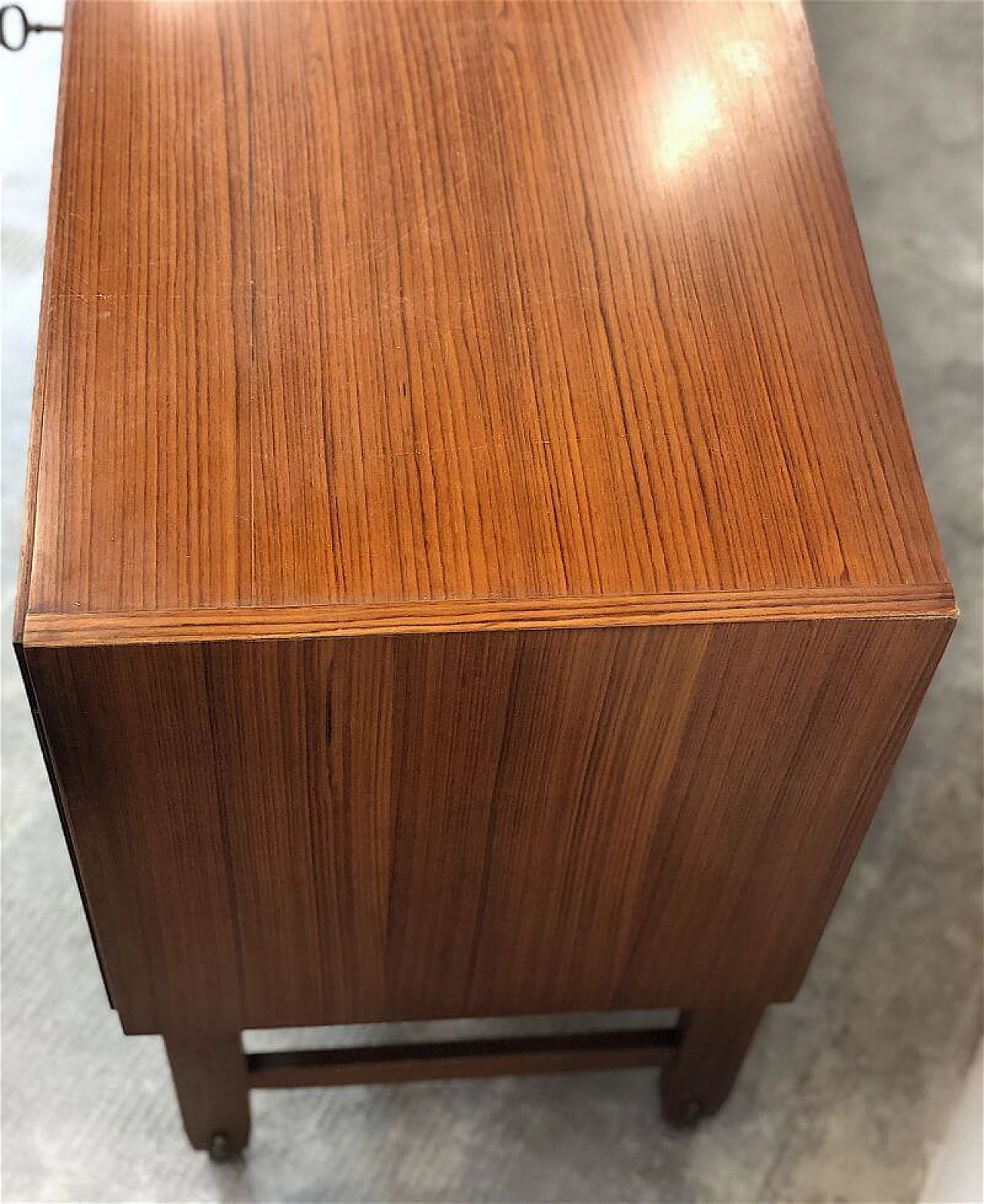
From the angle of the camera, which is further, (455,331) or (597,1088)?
(597,1088)

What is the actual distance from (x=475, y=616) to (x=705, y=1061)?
45cm

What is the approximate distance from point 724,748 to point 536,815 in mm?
94

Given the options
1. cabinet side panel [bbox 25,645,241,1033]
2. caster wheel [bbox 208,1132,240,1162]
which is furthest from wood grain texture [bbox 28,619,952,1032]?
caster wheel [bbox 208,1132,240,1162]

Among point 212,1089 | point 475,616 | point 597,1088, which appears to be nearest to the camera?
point 475,616

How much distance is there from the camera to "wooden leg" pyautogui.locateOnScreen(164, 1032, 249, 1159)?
0.82 m

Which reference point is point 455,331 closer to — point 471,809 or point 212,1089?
point 471,809

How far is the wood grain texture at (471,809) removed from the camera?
1.93ft

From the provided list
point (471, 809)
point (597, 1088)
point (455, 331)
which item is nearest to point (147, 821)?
point (471, 809)

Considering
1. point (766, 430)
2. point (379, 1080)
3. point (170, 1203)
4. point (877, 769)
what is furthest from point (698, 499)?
point (170, 1203)

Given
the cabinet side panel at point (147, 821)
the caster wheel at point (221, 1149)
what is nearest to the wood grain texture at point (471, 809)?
the cabinet side panel at point (147, 821)

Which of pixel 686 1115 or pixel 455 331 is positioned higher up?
pixel 455 331

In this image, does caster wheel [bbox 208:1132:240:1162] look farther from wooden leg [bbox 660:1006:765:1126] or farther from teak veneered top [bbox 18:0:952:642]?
teak veneered top [bbox 18:0:952:642]

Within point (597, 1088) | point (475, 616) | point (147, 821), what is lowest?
point (597, 1088)

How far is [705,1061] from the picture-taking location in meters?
0.90
